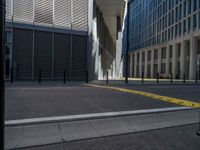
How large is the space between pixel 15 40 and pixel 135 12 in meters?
72.2

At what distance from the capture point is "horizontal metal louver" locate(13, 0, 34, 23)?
16984 mm

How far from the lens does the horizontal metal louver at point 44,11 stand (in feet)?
58.4

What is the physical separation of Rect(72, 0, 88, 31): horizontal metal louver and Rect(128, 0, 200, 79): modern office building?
1081cm

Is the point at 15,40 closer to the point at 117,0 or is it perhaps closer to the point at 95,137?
the point at 117,0

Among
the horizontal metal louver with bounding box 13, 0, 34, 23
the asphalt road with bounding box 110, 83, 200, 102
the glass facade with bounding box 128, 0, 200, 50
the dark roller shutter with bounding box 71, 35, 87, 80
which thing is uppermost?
the glass facade with bounding box 128, 0, 200, 50

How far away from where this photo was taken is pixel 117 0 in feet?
78.1

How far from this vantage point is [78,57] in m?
19.3

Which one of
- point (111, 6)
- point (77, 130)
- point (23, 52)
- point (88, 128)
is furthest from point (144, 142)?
point (111, 6)

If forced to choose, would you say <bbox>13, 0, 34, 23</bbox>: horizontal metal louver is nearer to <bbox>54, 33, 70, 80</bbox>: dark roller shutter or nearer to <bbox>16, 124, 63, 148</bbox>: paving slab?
<bbox>54, 33, 70, 80</bbox>: dark roller shutter

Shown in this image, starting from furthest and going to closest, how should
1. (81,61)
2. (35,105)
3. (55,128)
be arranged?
(81,61), (35,105), (55,128)

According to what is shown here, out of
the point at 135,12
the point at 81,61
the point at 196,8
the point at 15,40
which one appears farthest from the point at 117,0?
the point at 135,12

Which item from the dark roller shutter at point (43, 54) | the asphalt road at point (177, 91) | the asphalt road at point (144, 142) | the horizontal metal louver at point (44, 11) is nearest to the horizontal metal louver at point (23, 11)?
the horizontal metal louver at point (44, 11)

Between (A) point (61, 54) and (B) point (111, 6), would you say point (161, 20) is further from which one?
(A) point (61, 54)

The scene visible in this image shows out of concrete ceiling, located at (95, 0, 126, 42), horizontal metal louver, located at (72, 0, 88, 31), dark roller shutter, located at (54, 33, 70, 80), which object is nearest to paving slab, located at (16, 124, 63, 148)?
dark roller shutter, located at (54, 33, 70, 80)
